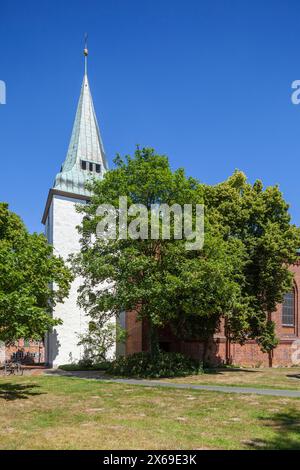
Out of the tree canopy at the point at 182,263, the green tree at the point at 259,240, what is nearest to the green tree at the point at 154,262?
the tree canopy at the point at 182,263

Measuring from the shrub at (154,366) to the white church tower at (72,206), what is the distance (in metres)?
6.41

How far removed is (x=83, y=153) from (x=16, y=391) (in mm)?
26623

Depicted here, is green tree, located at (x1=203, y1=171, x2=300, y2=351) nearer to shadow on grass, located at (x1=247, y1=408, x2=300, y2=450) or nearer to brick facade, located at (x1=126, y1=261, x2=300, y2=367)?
brick facade, located at (x1=126, y1=261, x2=300, y2=367)

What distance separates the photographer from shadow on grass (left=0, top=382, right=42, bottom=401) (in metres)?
15.5

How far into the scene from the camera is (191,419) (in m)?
11.1

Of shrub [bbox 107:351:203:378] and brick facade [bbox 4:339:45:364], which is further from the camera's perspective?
brick facade [bbox 4:339:45:364]

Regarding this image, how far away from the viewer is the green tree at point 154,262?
22125 mm

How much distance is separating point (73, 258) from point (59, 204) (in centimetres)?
1115

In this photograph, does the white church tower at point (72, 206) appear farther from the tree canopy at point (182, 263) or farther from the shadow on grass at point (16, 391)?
the shadow on grass at point (16, 391)

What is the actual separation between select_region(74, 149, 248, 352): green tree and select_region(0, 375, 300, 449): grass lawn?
594 cm

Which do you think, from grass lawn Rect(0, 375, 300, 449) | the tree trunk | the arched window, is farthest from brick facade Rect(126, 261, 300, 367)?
grass lawn Rect(0, 375, 300, 449)

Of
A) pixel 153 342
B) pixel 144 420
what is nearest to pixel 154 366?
pixel 153 342
